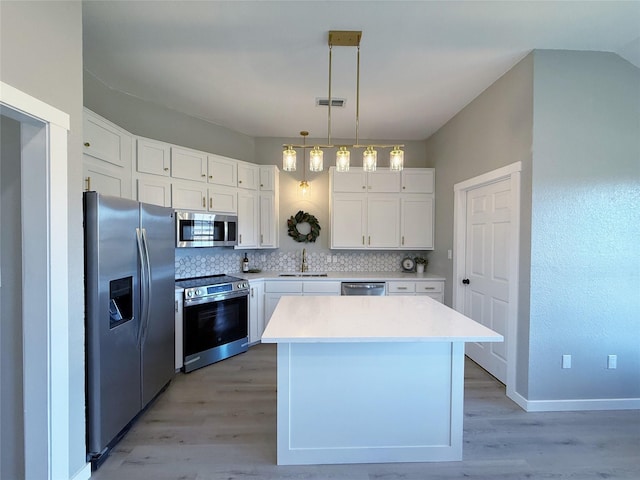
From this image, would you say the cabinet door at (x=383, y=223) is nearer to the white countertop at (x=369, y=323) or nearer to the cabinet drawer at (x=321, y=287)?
the cabinet drawer at (x=321, y=287)

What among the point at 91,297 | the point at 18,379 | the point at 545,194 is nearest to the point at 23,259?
the point at 91,297

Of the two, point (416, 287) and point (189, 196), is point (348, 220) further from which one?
point (189, 196)

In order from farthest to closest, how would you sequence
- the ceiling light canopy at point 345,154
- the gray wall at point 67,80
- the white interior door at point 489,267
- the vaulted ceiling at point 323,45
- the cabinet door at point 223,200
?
the cabinet door at point 223,200 < the white interior door at point 489,267 < the ceiling light canopy at point 345,154 < the vaulted ceiling at point 323,45 < the gray wall at point 67,80

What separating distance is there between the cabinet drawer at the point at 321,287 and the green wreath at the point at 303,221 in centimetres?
78

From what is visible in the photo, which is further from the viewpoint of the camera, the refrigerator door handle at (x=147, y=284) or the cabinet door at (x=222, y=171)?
the cabinet door at (x=222, y=171)

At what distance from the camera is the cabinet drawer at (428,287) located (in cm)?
383

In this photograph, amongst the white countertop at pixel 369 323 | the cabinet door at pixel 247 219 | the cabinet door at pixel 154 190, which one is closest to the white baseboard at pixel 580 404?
the white countertop at pixel 369 323

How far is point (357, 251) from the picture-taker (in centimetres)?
443

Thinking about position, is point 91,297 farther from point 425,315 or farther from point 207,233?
point 425,315

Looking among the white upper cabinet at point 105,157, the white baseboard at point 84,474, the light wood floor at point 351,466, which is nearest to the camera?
the white baseboard at point 84,474

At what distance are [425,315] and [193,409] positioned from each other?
1.96m

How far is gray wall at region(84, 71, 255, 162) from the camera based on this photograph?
275 centimetres

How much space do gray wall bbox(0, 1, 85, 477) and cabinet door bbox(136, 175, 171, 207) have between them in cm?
131

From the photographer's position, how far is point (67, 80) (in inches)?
61.0
